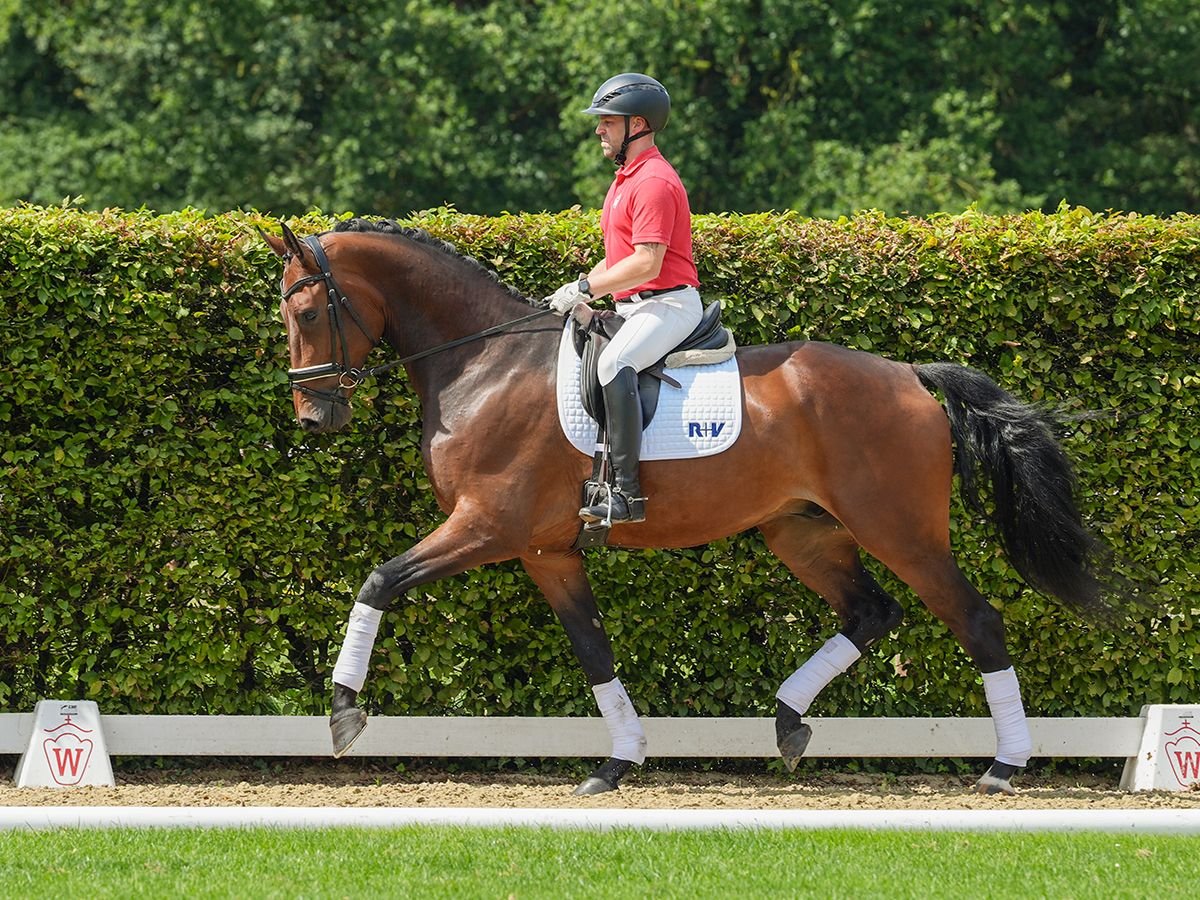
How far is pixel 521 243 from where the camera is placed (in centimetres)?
735

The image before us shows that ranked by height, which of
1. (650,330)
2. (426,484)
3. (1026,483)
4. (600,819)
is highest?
(650,330)

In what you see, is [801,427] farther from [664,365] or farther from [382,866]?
[382,866]

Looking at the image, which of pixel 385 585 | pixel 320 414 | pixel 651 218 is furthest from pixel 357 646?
pixel 651 218

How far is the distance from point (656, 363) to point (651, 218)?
657mm

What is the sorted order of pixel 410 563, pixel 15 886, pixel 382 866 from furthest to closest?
pixel 410 563 → pixel 382 866 → pixel 15 886

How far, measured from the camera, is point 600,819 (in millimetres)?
6047

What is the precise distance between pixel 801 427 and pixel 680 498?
66 centimetres

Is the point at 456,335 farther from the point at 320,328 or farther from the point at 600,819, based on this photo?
the point at 600,819

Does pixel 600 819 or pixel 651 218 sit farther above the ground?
pixel 651 218

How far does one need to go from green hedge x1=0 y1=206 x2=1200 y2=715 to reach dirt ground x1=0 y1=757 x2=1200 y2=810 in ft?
1.13

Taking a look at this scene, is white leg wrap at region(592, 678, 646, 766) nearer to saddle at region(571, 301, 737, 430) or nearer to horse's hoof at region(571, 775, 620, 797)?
horse's hoof at region(571, 775, 620, 797)

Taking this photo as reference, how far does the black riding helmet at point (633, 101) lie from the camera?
6637 millimetres

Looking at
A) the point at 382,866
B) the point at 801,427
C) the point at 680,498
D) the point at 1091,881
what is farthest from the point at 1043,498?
the point at 382,866

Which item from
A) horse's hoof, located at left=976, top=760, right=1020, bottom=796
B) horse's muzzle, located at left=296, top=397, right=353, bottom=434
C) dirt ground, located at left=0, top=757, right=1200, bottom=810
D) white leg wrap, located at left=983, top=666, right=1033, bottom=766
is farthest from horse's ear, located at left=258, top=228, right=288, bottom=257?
horse's hoof, located at left=976, top=760, right=1020, bottom=796
